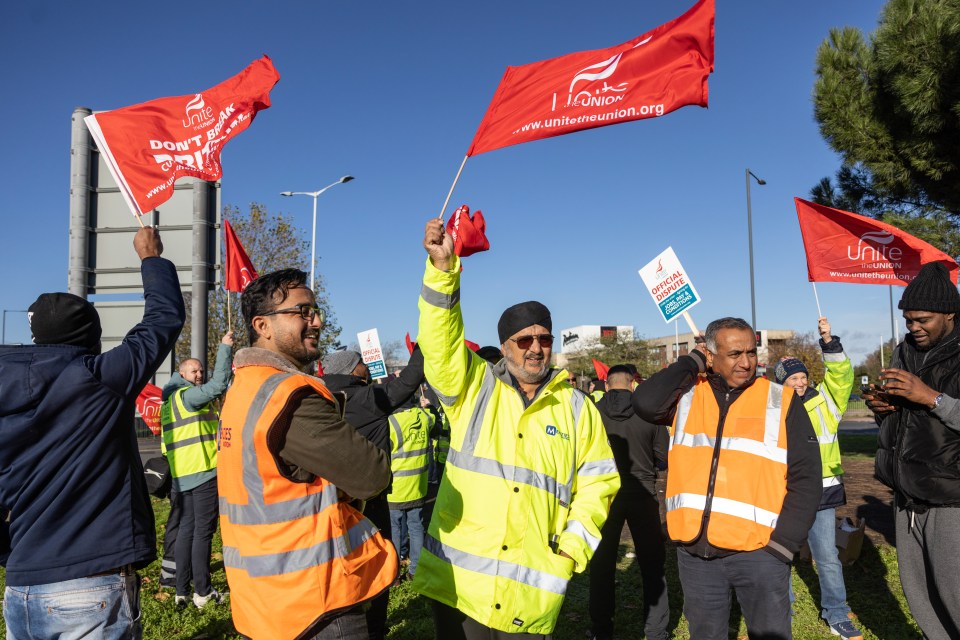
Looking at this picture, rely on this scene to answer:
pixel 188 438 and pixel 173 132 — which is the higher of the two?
pixel 173 132

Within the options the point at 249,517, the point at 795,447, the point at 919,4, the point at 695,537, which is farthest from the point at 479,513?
the point at 919,4

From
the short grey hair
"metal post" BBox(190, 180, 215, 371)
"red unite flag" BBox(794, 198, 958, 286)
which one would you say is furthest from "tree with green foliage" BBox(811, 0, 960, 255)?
"metal post" BBox(190, 180, 215, 371)

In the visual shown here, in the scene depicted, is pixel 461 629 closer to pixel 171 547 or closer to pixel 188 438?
pixel 188 438

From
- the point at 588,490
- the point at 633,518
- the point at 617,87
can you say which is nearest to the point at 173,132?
the point at 617,87

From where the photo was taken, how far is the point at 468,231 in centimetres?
447

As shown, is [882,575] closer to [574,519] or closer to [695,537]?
[695,537]

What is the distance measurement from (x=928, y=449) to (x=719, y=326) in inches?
50.8

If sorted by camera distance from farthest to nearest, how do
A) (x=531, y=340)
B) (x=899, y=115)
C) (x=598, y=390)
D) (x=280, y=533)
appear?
1. (x=899, y=115)
2. (x=598, y=390)
3. (x=531, y=340)
4. (x=280, y=533)

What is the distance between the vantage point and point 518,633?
10.2 ft

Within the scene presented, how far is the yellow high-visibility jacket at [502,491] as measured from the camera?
3.10 metres

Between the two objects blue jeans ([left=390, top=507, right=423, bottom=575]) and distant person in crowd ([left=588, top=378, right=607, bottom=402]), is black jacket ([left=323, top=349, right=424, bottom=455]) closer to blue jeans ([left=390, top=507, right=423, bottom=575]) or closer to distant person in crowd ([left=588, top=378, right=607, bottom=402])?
blue jeans ([left=390, top=507, right=423, bottom=575])

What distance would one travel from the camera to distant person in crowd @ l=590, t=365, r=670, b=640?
5.53 metres

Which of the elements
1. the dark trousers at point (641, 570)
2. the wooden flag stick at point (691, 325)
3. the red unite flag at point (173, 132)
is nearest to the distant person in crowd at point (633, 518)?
the dark trousers at point (641, 570)

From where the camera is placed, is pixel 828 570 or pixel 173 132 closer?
pixel 173 132
